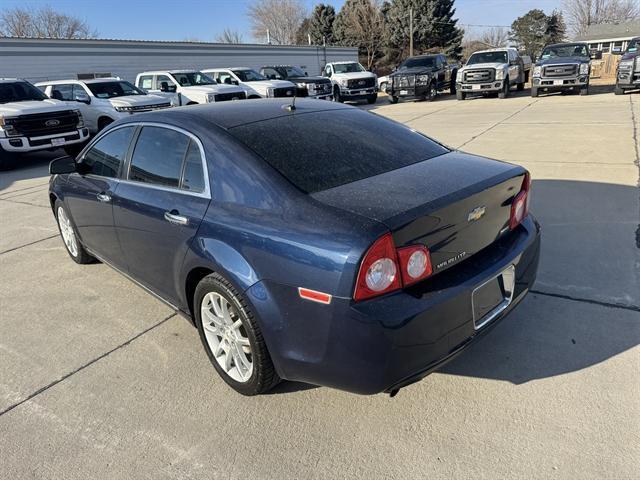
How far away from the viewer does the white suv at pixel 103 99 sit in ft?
44.0

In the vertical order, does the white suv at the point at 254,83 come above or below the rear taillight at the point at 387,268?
above

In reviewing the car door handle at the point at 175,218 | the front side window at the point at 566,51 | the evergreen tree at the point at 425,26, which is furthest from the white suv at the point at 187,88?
the evergreen tree at the point at 425,26

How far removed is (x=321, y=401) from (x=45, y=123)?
442 inches

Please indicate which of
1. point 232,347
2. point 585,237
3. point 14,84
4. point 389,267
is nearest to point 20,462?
point 232,347

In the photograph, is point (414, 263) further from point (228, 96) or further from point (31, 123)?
point (228, 96)

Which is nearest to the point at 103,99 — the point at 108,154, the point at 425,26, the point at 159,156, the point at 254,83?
the point at 254,83

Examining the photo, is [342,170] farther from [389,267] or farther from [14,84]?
[14,84]

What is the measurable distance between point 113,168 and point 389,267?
8.54ft

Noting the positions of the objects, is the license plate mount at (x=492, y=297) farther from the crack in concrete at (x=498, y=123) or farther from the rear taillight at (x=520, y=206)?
the crack in concrete at (x=498, y=123)

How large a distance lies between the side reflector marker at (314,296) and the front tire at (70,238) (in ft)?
10.8

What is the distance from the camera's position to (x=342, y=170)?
2836mm

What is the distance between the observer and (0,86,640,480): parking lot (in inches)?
93.4

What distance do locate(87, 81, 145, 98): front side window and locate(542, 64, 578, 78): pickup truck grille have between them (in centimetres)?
1380

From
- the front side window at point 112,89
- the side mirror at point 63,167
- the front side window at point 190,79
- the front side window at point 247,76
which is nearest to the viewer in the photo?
the side mirror at point 63,167
